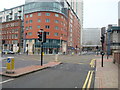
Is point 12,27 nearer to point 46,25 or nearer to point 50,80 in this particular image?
point 46,25

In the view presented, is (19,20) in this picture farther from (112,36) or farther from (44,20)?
(112,36)

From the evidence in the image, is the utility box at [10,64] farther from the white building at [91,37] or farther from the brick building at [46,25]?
the white building at [91,37]

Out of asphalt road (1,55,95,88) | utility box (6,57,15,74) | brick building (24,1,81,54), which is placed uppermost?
brick building (24,1,81,54)

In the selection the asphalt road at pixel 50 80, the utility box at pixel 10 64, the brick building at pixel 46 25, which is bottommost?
the asphalt road at pixel 50 80

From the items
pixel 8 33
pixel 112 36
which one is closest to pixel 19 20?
pixel 8 33

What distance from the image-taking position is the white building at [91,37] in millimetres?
134625

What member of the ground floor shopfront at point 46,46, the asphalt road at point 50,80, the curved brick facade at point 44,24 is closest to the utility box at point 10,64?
the asphalt road at point 50,80

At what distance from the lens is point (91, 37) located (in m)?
142

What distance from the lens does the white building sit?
135m

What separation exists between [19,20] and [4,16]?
672 inches

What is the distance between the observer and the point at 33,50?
5300cm

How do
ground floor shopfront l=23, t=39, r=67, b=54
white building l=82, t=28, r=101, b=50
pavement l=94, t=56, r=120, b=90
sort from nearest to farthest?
pavement l=94, t=56, r=120, b=90 → ground floor shopfront l=23, t=39, r=67, b=54 → white building l=82, t=28, r=101, b=50

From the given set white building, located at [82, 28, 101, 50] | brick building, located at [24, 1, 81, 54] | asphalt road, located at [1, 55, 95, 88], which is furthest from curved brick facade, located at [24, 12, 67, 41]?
white building, located at [82, 28, 101, 50]

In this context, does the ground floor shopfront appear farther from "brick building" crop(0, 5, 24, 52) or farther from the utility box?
the utility box
